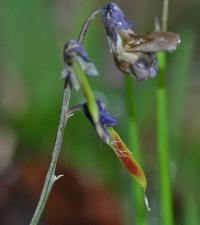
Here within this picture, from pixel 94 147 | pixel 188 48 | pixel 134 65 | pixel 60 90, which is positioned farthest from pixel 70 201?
pixel 134 65

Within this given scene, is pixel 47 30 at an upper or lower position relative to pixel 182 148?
upper

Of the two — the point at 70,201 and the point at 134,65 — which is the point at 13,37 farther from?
Result: the point at 134,65

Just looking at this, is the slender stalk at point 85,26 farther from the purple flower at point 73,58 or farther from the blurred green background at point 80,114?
the blurred green background at point 80,114

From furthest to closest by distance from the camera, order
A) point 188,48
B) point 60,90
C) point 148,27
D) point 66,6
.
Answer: point 66,6
point 148,27
point 60,90
point 188,48

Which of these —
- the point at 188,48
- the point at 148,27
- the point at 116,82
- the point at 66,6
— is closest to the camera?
the point at 188,48

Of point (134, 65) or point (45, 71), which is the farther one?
point (45, 71)

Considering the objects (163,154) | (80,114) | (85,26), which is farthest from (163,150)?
(80,114)

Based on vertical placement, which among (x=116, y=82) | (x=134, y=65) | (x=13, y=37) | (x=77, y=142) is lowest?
(x=116, y=82)

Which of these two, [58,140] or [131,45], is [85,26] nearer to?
[131,45]
